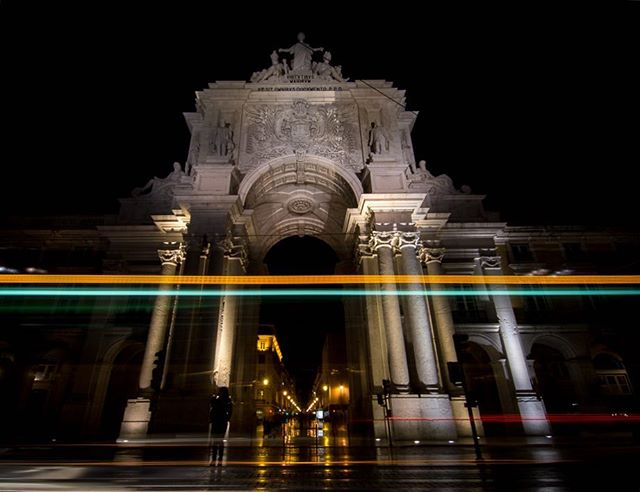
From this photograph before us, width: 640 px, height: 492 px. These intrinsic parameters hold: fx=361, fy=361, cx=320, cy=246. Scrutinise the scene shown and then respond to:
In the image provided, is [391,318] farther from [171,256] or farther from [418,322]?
[171,256]

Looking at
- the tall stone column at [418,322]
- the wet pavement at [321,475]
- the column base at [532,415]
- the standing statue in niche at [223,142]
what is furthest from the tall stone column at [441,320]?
the standing statue in niche at [223,142]

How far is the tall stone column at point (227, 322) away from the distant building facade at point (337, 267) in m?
0.07

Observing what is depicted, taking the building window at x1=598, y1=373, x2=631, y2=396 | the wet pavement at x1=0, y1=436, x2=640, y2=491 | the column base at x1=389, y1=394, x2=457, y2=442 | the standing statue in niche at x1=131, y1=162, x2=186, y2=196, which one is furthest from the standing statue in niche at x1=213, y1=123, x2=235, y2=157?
the building window at x1=598, y1=373, x2=631, y2=396

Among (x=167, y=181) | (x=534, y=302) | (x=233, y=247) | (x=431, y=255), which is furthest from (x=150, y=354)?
(x=534, y=302)

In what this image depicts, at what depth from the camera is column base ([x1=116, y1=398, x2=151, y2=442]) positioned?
1503cm

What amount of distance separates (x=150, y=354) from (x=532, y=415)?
18781mm

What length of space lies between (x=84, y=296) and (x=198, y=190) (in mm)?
12013

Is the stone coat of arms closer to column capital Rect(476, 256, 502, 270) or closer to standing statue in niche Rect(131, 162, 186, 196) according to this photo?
standing statue in niche Rect(131, 162, 186, 196)

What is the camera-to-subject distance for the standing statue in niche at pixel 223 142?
1955cm

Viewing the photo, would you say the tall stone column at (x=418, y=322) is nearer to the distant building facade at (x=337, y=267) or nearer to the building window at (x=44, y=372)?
the distant building facade at (x=337, y=267)

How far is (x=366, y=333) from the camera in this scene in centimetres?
1834

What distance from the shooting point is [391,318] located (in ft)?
52.3

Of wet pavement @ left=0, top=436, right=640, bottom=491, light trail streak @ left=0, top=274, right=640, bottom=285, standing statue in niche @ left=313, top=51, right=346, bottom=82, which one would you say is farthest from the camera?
standing statue in niche @ left=313, top=51, right=346, bottom=82

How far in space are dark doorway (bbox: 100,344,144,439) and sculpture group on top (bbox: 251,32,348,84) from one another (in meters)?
18.5
